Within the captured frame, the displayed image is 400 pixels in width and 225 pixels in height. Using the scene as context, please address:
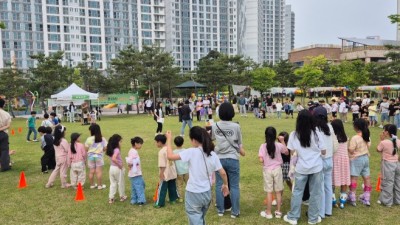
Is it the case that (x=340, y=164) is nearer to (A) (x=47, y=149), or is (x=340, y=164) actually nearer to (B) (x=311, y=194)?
(B) (x=311, y=194)

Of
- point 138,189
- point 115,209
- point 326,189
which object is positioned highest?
point 326,189

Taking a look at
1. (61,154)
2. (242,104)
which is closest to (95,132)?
(61,154)

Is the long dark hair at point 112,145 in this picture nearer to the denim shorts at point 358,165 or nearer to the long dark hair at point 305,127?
the long dark hair at point 305,127

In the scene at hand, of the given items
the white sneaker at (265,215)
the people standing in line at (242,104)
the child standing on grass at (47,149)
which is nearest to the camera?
the white sneaker at (265,215)

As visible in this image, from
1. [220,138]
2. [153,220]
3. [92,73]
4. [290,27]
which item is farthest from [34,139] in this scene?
[290,27]

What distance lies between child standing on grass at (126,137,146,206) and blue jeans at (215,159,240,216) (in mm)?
1444

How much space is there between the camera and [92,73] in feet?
132

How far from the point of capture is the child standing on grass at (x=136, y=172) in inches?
215

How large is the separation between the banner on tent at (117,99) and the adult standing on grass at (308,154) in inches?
993

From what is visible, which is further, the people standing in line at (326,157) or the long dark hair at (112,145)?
the long dark hair at (112,145)

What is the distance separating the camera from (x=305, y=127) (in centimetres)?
429

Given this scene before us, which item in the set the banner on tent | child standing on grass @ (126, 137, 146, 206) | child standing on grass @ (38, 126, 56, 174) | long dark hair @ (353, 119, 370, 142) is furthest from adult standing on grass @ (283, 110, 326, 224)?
the banner on tent

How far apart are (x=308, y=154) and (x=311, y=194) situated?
0.63 meters

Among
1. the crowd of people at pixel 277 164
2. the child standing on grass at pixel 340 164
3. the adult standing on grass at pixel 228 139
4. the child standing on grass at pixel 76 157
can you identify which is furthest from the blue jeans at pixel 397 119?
the child standing on grass at pixel 76 157
